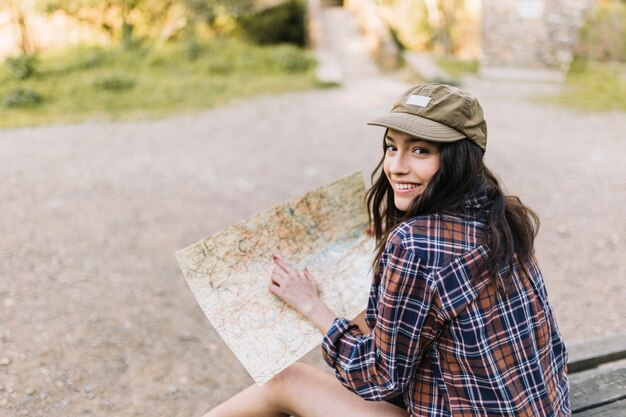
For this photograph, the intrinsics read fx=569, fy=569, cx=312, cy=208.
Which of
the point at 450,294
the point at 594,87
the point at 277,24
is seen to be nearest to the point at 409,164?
the point at 450,294

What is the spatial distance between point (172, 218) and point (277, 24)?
9.24 m

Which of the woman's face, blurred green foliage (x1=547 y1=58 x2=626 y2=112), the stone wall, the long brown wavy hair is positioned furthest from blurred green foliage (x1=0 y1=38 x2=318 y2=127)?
the long brown wavy hair

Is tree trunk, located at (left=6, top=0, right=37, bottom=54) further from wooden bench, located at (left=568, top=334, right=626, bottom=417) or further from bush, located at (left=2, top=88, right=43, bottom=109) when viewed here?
wooden bench, located at (left=568, top=334, right=626, bottom=417)

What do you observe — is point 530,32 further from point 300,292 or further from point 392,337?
point 392,337

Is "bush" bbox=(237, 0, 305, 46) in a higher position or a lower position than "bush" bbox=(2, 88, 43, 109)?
higher

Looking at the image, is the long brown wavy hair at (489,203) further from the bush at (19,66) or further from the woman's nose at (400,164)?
the bush at (19,66)

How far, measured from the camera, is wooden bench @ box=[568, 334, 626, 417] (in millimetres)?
2008

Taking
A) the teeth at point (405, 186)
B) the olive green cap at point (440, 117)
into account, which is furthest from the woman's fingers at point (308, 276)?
the olive green cap at point (440, 117)

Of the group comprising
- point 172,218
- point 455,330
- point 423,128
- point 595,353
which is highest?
point 423,128

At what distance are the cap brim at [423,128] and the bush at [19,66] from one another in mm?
8477

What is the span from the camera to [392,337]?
58.3 inches

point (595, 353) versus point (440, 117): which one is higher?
point (440, 117)

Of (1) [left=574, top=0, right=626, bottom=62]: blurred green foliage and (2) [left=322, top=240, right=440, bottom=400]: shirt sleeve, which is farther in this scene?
(1) [left=574, top=0, right=626, bottom=62]: blurred green foliage

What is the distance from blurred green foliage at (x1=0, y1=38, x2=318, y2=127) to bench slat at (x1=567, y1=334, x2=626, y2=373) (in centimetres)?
628
